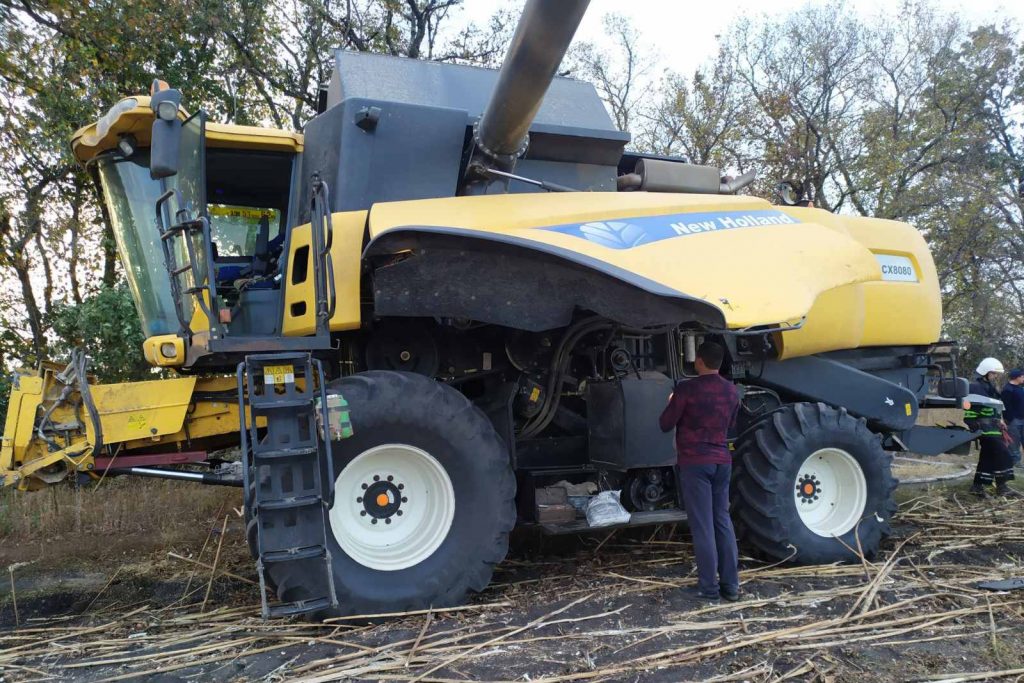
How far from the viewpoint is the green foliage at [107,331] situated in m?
8.24

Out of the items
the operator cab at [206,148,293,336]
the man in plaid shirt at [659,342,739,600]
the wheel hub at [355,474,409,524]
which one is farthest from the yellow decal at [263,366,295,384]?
the man in plaid shirt at [659,342,739,600]

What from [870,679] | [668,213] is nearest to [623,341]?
[668,213]

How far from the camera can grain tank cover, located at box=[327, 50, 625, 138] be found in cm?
483

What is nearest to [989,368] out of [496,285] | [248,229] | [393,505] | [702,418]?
[702,418]

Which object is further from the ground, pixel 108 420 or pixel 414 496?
pixel 108 420

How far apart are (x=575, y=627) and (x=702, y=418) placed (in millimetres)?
1393

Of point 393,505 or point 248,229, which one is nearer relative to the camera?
point 393,505

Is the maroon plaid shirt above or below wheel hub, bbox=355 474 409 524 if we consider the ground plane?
above

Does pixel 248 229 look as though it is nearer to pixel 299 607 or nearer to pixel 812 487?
pixel 299 607

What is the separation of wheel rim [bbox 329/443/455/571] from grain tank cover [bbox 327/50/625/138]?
2128 mm

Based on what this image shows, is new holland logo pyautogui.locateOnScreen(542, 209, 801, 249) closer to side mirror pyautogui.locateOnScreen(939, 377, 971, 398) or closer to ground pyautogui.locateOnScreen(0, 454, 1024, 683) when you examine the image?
ground pyautogui.locateOnScreen(0, 454, 1024, 683)

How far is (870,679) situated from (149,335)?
13.9 ft

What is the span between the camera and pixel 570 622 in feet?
13.1

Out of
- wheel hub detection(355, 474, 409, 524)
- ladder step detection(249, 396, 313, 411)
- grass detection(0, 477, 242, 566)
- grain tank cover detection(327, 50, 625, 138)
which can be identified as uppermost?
grain tank cover detection(327, 50, 625, 138)
